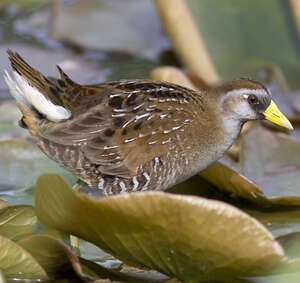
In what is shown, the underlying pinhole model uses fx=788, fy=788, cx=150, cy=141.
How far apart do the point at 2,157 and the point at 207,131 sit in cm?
104

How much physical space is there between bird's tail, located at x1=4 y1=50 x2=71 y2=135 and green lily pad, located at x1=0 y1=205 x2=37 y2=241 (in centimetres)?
47

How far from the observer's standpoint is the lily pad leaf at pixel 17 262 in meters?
2.79

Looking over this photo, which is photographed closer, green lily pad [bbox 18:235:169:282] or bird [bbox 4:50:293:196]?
green lily pad [bbox 18:235:169:282]

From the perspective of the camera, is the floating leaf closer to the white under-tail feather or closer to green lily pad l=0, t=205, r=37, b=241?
the white under-tail feather

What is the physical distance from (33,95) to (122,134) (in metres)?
0.42

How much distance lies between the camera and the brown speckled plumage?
346cm

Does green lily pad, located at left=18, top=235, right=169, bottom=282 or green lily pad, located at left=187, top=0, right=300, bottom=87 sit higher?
green lily pad, located at left=187, top=0, right=300, bottom=87

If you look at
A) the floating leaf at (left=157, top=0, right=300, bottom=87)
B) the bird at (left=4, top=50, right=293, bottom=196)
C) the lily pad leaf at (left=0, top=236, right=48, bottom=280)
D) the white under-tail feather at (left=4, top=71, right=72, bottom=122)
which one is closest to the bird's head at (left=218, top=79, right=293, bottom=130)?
the bird at (left=4, top=50, right=293, bottom=196)

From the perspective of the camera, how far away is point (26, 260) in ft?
9.23

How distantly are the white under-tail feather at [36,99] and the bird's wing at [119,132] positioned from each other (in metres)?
0.04

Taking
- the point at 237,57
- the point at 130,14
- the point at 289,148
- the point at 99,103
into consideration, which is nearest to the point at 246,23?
the point at 237,57

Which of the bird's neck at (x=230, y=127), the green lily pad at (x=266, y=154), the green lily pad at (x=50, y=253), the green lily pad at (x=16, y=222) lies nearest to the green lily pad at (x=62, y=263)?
the green lily pad at (x=50, y=253)

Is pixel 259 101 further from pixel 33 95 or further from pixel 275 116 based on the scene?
Answer: pixel 33 95

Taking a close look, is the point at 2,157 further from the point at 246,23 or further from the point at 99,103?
the point at 246,23
